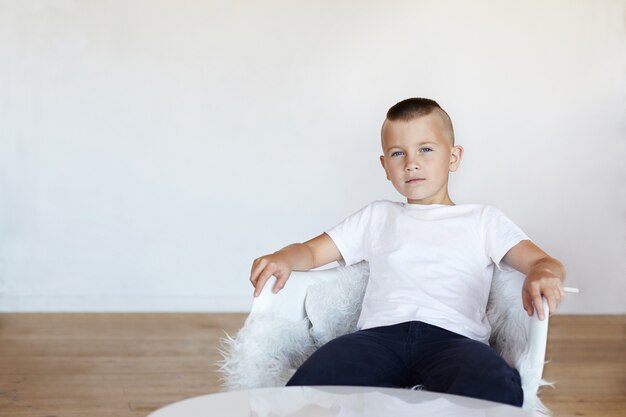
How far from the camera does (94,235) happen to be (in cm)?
354

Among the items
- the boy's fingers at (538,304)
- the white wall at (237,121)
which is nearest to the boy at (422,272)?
the boy's fingers at (538,304)

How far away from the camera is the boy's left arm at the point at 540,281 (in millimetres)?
→ 1479

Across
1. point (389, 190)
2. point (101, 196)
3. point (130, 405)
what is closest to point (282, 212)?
point (389, 190)

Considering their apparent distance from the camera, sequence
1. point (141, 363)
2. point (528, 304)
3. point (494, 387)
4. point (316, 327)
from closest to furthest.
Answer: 1. point (494, 387)
2. point (528, 304)
3. point (316, 327)
4. point (141, 363)

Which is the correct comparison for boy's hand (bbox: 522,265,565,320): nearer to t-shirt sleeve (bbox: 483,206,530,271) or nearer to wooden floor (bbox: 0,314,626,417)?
t-shirt sleeve (bbox: 483,206,530,271)

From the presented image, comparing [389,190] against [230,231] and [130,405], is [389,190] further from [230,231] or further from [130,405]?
[130,405]

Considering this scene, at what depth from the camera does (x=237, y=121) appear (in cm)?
357

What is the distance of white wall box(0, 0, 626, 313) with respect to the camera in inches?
138

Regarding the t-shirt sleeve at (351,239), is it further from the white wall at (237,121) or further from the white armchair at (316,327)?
the white wall at (237,121)

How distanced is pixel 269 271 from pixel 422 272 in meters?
0.31

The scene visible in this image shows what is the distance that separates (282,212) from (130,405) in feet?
4.61

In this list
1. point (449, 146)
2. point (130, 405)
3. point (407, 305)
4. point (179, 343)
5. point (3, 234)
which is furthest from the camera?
point (3, 234)

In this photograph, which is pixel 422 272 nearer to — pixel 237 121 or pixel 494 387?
pixel 494 387

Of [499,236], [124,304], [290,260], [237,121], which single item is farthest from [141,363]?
[499,236]
